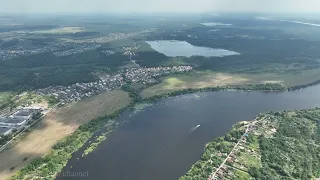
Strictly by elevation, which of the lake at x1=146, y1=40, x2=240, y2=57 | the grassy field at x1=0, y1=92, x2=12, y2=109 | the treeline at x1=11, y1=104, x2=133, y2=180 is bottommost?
the treeline at x1=11, y1=104, x2=133, y2=180

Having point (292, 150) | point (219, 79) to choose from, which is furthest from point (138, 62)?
point (292, 150)

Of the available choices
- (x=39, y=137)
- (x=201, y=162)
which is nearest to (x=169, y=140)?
(x=201, y=162)

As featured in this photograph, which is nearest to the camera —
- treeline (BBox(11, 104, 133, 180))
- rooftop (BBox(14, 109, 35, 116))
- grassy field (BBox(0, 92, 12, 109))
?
treeline (BBox(11, 104, 133, 180))

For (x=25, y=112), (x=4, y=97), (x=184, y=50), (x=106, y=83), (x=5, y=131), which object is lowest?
(x=5, y=131)

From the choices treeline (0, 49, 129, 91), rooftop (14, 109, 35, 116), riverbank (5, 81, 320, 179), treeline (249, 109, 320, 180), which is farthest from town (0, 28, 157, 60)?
treeline (249, 109, 320, 180)

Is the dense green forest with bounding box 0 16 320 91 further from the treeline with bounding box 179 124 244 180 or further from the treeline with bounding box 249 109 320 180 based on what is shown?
the treeline with bounding box 179 124 244 180

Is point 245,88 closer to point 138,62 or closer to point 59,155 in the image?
point 138,62

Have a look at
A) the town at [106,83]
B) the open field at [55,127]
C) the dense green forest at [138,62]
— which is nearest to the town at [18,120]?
the open field at [55,127]
